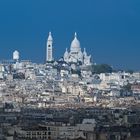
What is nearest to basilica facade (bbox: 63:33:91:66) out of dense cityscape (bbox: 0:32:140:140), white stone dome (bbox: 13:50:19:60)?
dense cityscape (bbox: 0:32:140:140)

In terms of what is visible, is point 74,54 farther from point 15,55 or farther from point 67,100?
point 67,100

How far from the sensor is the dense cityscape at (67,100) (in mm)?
41781

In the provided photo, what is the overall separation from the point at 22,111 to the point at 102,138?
2246 cm

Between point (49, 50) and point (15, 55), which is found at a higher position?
point (49, 50)

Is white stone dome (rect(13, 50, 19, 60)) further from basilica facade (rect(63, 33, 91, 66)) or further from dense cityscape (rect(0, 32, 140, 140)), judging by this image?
basilica facade (rect(63, 33, 91, 66))

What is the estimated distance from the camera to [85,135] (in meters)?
39.2

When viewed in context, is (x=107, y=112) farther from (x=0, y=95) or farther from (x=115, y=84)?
(x=115, y=84)

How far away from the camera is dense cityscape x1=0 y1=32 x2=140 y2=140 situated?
41.8 metres

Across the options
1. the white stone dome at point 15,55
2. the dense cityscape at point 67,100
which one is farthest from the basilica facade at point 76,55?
the white stone dome at point 15,55

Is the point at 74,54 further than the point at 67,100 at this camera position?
Yes

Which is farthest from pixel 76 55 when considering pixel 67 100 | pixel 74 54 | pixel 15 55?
pixel 67 100

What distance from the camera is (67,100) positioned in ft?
248

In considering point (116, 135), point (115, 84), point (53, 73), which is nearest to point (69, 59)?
point (53, 73)

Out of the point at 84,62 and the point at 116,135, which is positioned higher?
the point at 84,62
